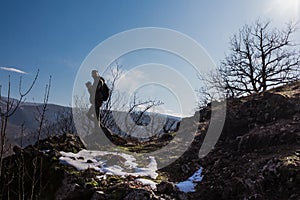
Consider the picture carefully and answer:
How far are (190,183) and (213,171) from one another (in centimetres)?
84

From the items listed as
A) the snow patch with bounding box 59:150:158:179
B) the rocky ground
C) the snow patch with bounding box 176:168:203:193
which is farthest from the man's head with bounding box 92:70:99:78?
the snow patch with bounding box 176:168:203:193

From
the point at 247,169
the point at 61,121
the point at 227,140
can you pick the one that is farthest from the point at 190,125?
the point at 61,121

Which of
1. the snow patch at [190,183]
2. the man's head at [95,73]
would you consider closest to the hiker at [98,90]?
the man's head at [95,73]

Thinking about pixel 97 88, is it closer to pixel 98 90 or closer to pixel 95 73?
pixel 98 90

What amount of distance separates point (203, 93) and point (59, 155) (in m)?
16.6

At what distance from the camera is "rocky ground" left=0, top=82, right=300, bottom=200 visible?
5.95m

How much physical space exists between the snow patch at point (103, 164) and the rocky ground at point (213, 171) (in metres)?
0.27

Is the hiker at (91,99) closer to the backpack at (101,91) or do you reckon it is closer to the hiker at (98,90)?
the hiker at (98,90)

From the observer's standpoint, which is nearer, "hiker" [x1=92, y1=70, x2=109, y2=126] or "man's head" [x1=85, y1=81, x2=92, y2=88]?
"hiker" [x1=92, y1=70, x2=109, y2=126]

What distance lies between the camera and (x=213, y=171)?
7.82m

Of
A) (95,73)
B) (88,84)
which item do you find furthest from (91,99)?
(95,73)

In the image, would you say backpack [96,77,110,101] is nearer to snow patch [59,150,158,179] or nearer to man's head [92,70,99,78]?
man's head [92,70,99,78]

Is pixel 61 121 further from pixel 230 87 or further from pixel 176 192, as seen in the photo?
pixel 176 192

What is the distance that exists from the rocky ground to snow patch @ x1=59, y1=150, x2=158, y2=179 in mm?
270
